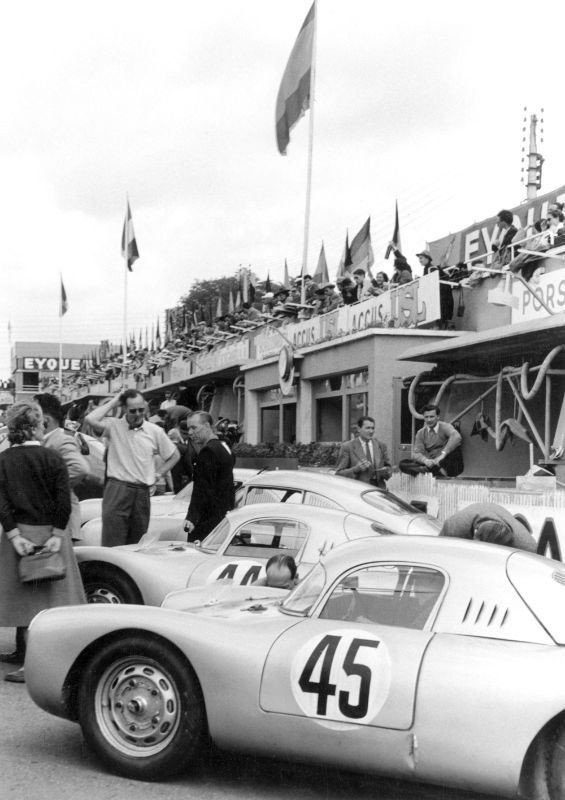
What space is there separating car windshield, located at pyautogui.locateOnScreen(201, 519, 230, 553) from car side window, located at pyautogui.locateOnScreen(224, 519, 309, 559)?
8cm

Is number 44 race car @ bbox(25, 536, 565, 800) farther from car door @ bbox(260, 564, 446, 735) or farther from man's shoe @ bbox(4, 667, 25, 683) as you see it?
man's shoe @ bbox(4, 667, 25, 683)

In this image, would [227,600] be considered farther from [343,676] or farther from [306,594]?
[343,676]

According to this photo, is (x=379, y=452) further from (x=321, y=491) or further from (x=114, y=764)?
(x=114, y=764)

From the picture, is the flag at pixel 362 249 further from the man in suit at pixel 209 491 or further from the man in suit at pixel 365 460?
the man in suit at pixel 209 491

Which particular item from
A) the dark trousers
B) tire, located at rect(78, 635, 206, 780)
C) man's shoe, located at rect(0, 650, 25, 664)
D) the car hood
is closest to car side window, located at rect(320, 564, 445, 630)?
the car hood

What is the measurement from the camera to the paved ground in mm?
4512

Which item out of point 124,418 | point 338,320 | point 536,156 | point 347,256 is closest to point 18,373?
point 536,156

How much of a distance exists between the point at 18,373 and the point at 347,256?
86815 mm

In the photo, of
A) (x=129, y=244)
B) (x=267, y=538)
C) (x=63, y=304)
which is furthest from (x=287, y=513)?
(x=63, y=304)

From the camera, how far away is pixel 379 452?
490 inches

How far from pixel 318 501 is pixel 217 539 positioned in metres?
1.12

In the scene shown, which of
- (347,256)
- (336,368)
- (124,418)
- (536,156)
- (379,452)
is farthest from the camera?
(536,156)

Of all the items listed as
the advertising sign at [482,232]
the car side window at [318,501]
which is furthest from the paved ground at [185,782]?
the advertising sign at [482,232]

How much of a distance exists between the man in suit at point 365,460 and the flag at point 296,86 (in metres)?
13.2
